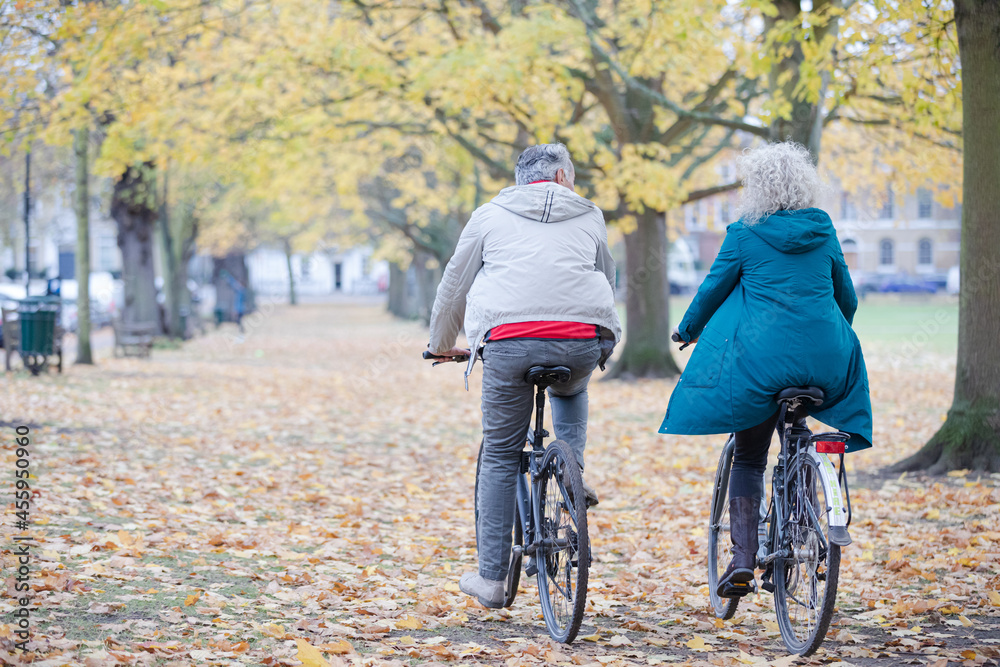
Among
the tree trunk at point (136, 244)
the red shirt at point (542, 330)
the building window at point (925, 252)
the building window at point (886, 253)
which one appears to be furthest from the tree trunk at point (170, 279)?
the building window at point (925, 252)

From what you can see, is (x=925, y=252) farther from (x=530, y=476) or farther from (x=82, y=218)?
(x=530, y=476)

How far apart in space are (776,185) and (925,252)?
71.5 m

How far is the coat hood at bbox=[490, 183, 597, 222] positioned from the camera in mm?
4113

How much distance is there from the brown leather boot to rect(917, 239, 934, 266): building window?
71.1 m

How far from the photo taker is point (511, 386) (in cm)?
407

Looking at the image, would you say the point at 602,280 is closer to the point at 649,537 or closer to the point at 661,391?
the point at 649,537

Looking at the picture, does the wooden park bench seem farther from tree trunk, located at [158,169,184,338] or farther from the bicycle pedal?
the bicycle pedal

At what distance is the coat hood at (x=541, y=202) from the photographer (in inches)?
162

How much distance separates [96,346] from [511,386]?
22.8 metres

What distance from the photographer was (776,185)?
3.81 meters

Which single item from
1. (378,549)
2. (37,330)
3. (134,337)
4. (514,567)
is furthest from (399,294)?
(514,567)

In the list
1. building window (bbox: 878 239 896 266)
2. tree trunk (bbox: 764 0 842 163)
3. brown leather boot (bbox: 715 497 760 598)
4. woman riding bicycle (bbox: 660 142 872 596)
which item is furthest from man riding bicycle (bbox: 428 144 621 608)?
building window (bbox: 878 239 896 266)

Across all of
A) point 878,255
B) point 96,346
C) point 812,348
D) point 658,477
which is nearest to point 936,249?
point 878,255

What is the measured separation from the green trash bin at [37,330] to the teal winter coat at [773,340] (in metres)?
12.1
